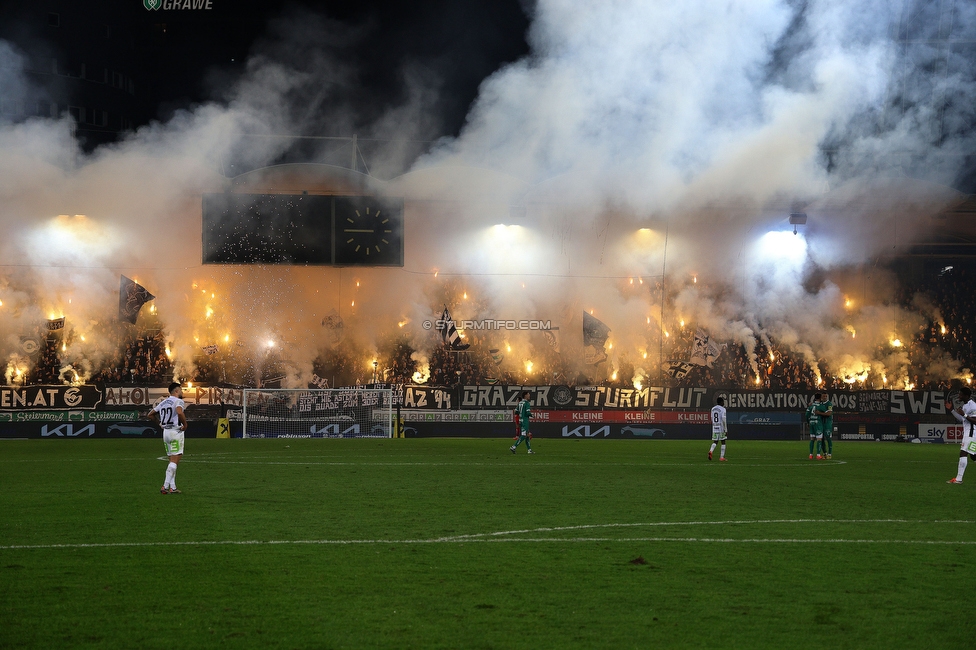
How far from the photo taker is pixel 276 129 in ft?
117

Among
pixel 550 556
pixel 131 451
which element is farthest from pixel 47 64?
pixel 550 556

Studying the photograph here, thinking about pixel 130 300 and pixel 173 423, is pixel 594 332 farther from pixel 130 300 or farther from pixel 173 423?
pixel 173 423

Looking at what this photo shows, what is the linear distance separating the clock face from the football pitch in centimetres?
2093

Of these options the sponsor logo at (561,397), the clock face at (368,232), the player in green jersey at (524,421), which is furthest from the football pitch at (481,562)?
the clock face at (368,232)

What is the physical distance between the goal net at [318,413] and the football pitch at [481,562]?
1661cm

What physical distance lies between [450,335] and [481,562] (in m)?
34.1

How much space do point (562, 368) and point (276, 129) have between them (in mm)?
17197

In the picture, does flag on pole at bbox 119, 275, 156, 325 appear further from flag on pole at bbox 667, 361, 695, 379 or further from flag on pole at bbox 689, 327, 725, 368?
flag on pole at bbox 689, 327, 725, 368

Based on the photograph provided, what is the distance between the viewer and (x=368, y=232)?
36844mm

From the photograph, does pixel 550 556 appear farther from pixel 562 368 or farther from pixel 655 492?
pixel 562 368

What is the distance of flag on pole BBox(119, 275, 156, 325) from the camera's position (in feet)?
132

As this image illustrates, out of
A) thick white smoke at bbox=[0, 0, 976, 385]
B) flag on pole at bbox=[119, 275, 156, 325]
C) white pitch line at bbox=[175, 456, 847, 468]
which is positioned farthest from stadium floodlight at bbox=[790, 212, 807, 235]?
flag on pole at bbox=[119, 275, 156, 325]

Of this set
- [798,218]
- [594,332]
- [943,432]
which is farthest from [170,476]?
[798,218]

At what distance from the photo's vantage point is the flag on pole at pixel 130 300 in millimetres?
40188
